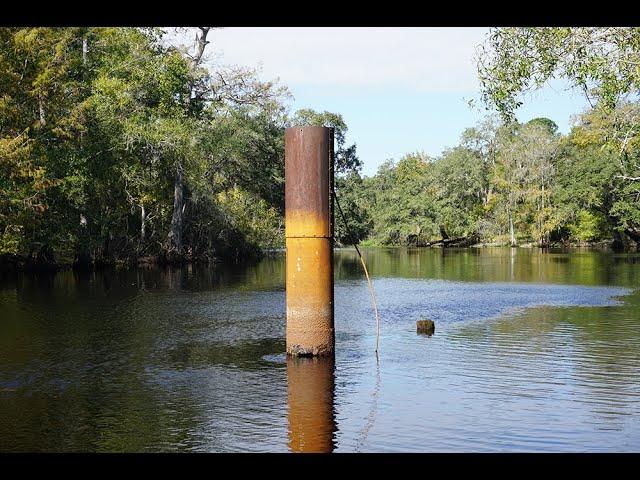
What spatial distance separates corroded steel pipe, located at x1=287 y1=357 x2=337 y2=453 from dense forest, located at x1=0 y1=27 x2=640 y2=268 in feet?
8.23

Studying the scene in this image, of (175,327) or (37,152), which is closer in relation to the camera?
(175,327)

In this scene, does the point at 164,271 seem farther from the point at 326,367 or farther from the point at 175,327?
the point at 326,367

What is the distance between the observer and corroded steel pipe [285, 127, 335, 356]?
15.0 metres

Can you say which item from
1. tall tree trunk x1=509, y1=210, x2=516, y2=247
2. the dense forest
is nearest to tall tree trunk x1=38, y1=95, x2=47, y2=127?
the dense forest

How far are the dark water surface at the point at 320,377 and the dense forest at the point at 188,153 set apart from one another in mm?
3163

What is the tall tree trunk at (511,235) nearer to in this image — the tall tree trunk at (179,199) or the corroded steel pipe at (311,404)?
the tall tree trunk at (179,199)

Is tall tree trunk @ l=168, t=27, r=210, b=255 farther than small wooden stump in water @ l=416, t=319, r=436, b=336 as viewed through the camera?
Yes

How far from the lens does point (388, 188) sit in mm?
116938

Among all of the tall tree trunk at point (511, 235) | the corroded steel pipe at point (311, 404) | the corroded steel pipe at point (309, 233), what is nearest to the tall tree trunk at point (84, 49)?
the corroded steel pipe at point (309, 233)

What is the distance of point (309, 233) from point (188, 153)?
33.1 meters

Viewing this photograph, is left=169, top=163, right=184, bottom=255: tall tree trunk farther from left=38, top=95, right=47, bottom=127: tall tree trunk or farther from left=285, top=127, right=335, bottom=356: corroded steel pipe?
left=285, top=127, right=335, bottom=356: corroded steel pipe

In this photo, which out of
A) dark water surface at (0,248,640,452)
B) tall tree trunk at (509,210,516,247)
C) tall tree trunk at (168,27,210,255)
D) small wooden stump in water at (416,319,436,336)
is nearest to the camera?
dark water surface at (0,248,640,452)

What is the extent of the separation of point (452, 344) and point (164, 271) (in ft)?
92.1

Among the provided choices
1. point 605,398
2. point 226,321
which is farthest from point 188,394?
point 226,321
